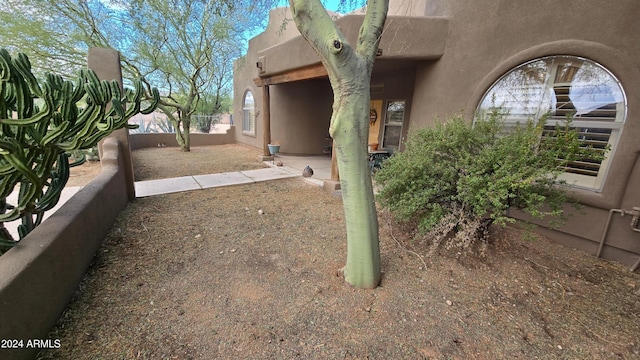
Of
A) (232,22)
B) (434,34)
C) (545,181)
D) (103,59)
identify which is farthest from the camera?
(232,22)

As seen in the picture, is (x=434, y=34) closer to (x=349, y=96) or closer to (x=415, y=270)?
(x=349, y=96)

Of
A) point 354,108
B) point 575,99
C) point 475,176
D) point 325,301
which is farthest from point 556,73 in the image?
point 325,301

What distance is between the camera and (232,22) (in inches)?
403

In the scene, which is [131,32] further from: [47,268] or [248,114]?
[47,268]

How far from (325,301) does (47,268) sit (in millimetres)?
2246

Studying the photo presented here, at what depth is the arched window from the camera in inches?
137

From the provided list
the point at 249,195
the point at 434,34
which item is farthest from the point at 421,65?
the point at 249,195

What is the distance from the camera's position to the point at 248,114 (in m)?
13.3

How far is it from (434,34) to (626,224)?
411 cm

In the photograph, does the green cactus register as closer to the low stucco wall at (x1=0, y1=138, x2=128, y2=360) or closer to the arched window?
the low stucco wall at (x1=0, y1=138, x2=128, y2=360)

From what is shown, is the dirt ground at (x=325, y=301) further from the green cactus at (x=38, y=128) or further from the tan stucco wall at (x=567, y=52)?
the green cactus at (x=38, y=128)

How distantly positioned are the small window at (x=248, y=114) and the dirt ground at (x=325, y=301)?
9463 millimetres

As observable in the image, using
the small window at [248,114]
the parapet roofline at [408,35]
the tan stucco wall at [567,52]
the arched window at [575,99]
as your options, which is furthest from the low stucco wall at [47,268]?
the small window at [248,114]

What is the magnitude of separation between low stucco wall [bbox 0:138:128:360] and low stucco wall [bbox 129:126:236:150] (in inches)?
409
